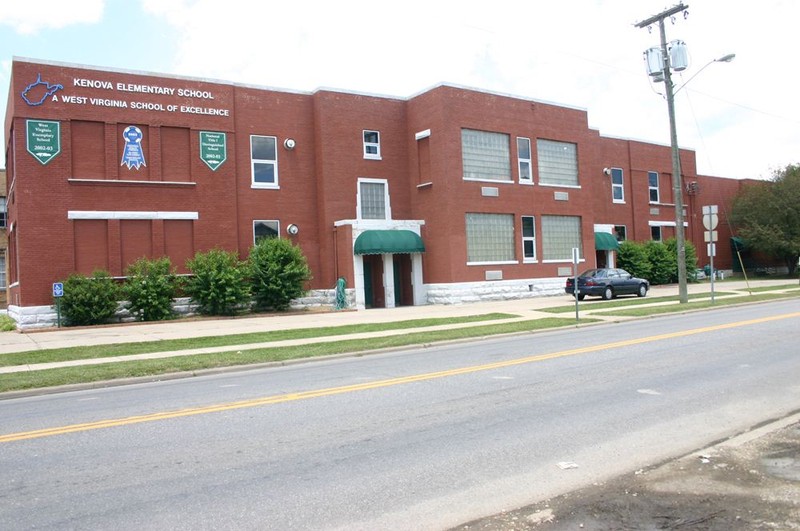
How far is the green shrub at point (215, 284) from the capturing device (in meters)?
24.4

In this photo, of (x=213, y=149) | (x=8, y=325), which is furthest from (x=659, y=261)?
(x=8, y=325)

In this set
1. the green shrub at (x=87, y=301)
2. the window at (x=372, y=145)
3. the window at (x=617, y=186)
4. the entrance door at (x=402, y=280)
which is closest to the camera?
the green shrub at (x=87, y=301)

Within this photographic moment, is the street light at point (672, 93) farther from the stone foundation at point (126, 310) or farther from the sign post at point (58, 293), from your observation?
the sign post at point (58, 293)

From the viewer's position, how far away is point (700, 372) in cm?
1002

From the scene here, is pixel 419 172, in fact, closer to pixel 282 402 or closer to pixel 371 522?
pixel 282 402

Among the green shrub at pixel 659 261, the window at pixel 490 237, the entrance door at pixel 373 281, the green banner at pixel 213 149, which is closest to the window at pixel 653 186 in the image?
the green shrub at pixel 659 261

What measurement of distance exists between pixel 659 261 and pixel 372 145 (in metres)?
20.0

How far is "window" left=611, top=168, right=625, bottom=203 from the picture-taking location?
40906mm

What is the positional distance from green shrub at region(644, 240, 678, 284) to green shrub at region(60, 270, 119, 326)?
29636 millimetres

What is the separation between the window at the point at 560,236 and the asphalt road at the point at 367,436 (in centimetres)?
2080

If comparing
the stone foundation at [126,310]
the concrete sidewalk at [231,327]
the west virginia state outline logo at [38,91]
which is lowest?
the concrete sidewalk at [231,327]

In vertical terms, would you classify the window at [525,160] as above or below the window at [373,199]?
above

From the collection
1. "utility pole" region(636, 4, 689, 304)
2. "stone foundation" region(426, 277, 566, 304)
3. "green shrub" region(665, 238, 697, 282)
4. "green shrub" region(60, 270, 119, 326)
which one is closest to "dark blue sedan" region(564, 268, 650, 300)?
"stone foundation" region(426, 277, 566, 304)

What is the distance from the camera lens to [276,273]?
25.9m
